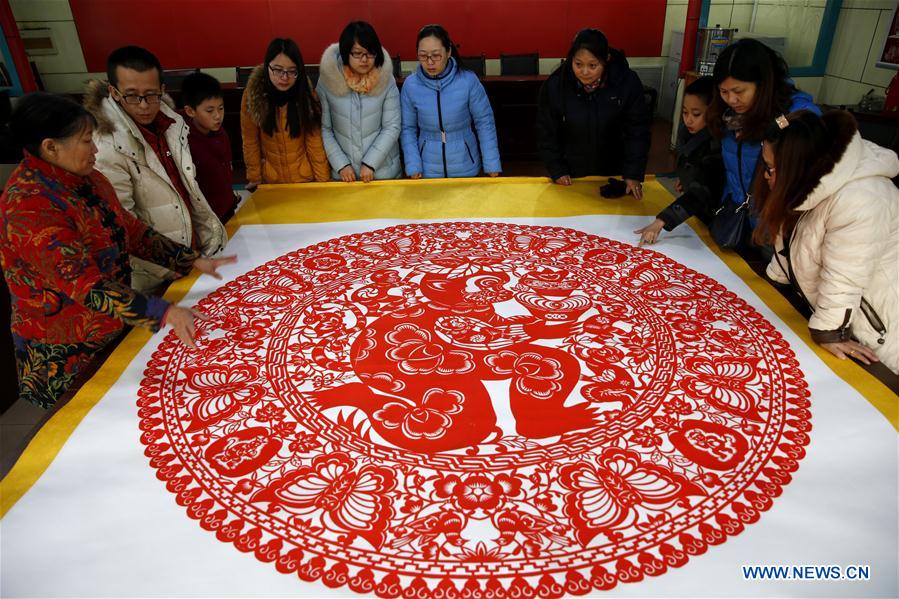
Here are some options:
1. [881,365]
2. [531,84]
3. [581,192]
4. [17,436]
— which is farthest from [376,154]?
[531,84]

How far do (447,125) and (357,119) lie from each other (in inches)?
16.8

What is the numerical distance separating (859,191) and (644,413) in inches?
29.9

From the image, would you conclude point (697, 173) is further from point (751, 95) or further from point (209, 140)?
point (209, 140)

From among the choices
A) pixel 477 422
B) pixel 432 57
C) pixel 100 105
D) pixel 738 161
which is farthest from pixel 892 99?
pixel 100 105

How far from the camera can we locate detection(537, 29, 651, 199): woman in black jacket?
7.62 ft

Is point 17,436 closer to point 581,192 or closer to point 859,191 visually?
point 581,192

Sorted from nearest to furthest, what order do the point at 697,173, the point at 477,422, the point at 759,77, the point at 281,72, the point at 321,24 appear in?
the point at 477,422
the point at 759,77
the point at 697,173
the point at 281,72
the point at 321,24

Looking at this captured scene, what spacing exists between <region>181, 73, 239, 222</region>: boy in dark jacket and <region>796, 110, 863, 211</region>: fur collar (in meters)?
1.96

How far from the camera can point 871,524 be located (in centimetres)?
98

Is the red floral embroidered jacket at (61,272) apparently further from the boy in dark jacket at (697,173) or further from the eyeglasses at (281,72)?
the boy in dark jacket at (697,173)

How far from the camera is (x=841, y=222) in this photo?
4.53ft

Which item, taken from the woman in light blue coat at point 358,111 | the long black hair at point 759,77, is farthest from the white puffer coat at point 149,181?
the long black hair at point 759,77

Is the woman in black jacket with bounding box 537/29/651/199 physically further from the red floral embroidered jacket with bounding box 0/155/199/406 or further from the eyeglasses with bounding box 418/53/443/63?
the red floral embroidered jacket with bounding box 0/155/199/406

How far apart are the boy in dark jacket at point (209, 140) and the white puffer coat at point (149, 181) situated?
205 mm
